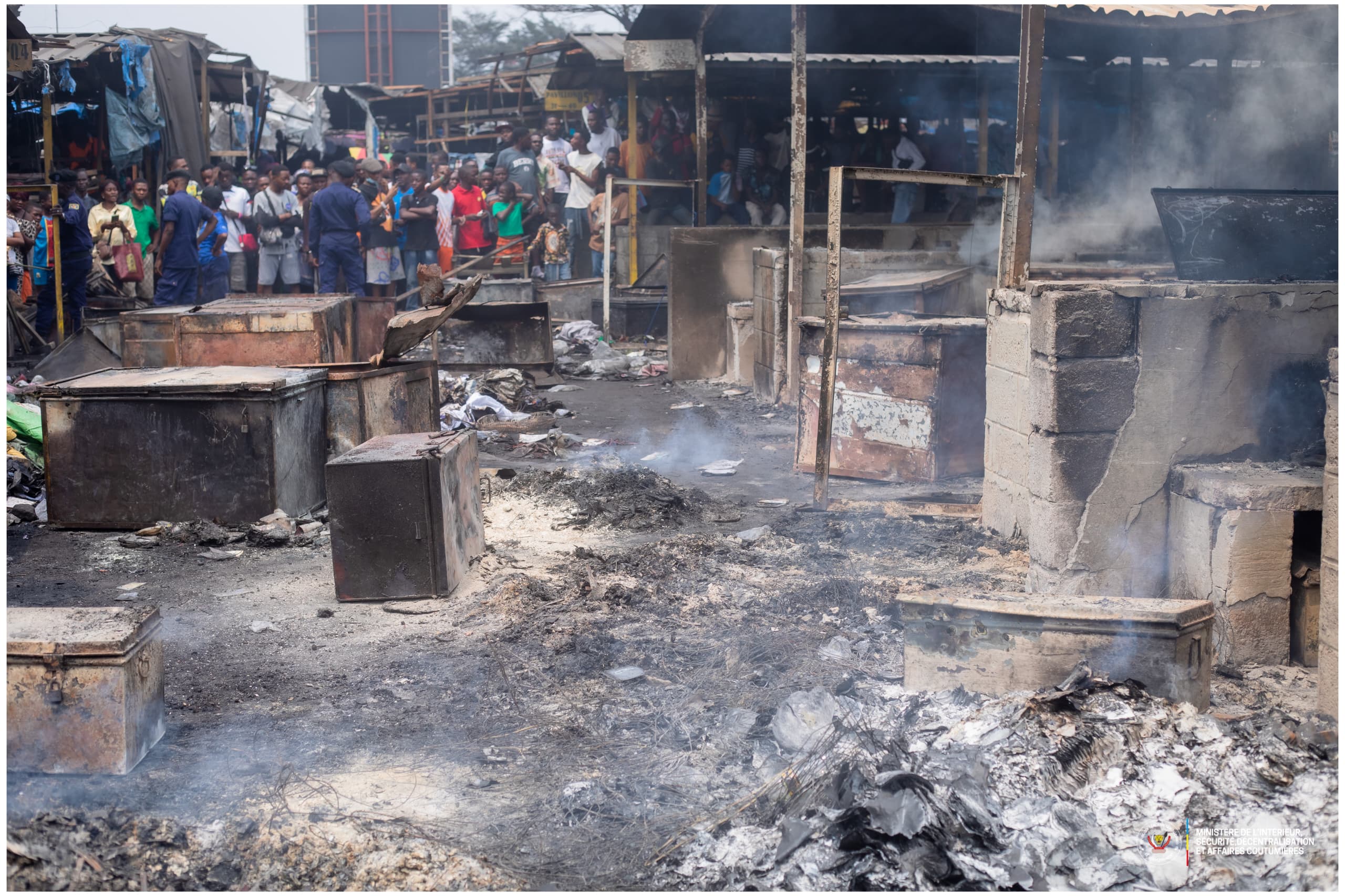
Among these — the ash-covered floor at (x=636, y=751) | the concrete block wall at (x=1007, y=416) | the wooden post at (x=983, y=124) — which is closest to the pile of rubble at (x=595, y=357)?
the wooden post at (x=983, y=124)

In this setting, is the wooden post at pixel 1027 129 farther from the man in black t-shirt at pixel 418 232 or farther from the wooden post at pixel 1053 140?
the man in black t-shirt at pixel 418 232

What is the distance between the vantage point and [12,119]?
15.8 metres

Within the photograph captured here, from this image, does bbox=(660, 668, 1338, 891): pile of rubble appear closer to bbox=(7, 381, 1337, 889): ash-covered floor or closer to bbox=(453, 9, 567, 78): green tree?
bbox=(7, 381, 1337, 889): ash-covered floor

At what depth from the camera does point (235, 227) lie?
49.1 feet

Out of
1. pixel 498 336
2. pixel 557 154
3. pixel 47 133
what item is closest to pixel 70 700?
pixel 498 336

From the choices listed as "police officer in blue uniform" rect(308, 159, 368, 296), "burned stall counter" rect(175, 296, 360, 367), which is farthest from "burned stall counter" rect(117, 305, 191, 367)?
"police officer in blue uniform" rect(308, 159, 368, 296)

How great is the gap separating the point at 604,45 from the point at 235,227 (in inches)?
237

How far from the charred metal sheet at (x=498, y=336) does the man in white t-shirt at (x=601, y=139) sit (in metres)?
5.10

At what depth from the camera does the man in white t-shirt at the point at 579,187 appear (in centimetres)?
1579

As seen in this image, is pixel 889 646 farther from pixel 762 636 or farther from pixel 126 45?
pixel 126 45

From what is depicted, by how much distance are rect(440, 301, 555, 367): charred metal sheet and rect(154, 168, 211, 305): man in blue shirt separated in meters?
3.40

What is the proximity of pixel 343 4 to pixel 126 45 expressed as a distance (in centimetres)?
1768

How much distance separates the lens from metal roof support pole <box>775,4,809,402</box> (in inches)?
351

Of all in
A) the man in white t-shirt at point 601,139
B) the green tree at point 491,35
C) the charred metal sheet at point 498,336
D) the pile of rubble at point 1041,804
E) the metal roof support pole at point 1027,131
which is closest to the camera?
the pile of rubble at point 1041,804
